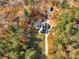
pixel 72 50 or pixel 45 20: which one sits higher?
pixel 45 20

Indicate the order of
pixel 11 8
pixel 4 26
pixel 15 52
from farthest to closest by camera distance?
pixel 11 8
pixel 4 26
pixel 15 52

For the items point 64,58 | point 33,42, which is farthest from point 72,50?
point 33,42

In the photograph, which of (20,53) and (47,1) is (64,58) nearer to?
(20,53)

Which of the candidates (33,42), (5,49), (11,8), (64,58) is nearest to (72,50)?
(64,58)

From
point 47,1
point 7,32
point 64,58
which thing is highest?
point 47,1

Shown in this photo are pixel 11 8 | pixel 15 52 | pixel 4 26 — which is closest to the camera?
pixel 15 52

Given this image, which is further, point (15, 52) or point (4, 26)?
point (4, 26)

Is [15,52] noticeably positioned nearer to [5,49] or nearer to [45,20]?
[5,49]
